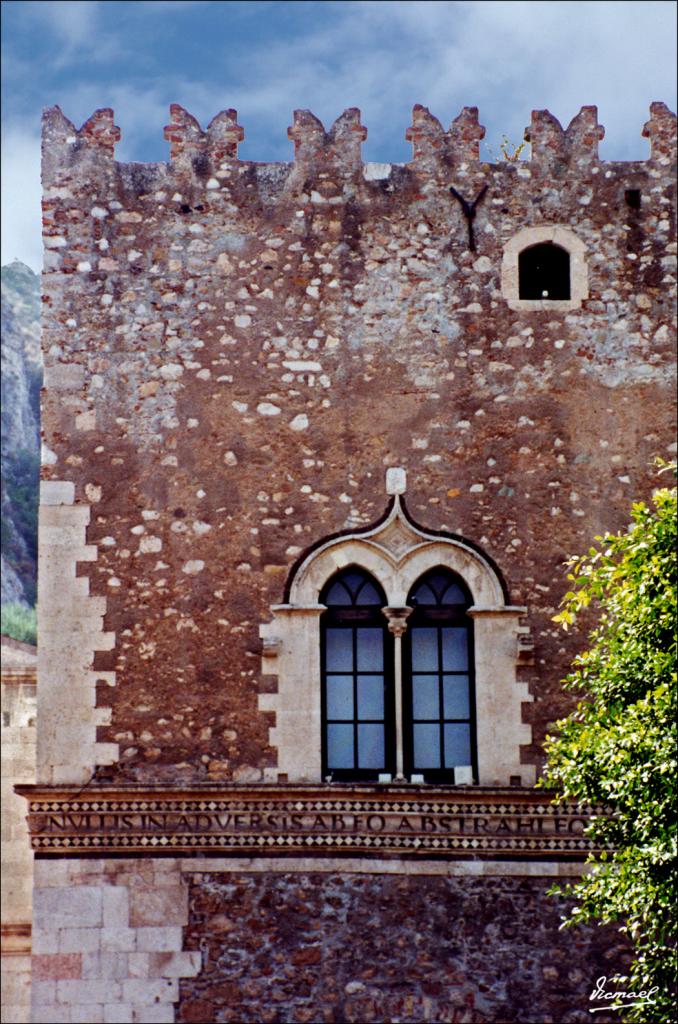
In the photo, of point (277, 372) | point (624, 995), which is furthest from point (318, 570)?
point (624, 995)

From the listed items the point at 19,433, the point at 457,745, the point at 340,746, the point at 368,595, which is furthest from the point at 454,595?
the point at 19,433

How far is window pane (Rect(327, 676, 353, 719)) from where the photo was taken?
57.4ft

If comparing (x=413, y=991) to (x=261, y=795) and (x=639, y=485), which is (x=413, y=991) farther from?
(x=639, y=485)

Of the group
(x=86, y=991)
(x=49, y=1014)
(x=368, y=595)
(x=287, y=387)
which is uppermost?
(x=287, y=387)

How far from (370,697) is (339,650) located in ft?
1.65

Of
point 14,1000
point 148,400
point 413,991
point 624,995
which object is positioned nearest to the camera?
point 624,995

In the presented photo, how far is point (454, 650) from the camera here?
17.6m

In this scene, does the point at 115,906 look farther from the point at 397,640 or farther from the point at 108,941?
the point at 397,640

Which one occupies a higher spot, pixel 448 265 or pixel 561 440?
pixel 448 265

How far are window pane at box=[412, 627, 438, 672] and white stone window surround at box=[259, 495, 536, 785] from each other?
0.37 meters

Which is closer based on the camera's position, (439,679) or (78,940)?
(78,940)

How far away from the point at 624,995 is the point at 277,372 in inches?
250

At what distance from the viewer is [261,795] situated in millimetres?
17047

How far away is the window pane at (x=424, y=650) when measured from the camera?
57.7ft
